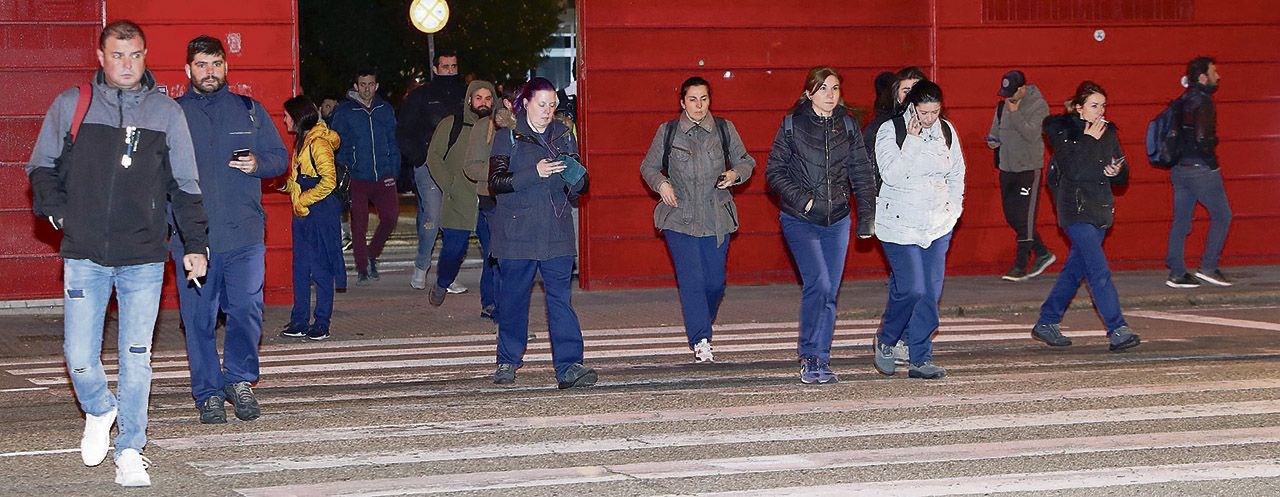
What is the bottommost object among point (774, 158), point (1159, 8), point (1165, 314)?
point (1165, 314)

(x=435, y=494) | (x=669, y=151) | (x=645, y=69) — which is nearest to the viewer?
(x=435, y=494)

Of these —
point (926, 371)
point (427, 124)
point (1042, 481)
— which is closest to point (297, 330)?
point (427, 124)

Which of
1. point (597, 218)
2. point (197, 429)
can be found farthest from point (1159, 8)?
point (197, 429)

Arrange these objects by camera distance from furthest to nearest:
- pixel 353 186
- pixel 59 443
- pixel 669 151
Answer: pixel 353 186, pixel 669 151, pixel 59 443

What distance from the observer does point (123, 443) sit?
7.54 metres

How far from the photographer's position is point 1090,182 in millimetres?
11805

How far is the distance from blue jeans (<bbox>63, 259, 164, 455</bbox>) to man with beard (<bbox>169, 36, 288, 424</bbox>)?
A: 1242 millimetres

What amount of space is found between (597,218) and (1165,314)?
211 inches

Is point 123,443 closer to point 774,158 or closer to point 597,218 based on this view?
point 774,158

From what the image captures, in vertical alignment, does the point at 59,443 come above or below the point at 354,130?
below

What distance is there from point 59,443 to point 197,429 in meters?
0.70

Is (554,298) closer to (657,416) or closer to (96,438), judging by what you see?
(657,416)

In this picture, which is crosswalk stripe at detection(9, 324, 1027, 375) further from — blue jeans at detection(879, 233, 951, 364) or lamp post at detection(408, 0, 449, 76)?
lamp post at detection(408, 0, 449, 76)

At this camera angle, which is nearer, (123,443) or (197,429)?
(123,443)
